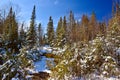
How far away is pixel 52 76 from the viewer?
1016cm

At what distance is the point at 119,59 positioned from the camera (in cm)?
1317

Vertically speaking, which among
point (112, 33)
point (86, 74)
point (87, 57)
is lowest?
point (86, 74)

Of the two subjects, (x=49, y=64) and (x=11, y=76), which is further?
(x=49, y=64)

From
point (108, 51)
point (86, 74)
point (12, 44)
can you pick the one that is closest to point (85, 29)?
point (12, 44)

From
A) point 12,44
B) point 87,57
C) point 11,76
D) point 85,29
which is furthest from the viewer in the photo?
point 85,29

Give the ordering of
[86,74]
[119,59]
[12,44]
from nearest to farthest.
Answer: [86,74], [119,59], [12,44]

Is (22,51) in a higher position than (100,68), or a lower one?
higher

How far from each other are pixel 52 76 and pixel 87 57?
255 cm

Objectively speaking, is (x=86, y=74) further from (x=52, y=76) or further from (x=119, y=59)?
(x=119, y=59)

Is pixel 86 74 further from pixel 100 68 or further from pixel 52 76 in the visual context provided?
pixel 52 76

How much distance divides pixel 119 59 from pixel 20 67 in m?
6.55

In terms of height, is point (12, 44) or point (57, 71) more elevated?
point (12, 44)

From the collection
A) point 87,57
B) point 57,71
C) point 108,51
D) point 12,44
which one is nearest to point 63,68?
point 57,71

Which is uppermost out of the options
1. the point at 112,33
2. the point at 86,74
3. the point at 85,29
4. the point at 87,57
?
the point at 85,29
